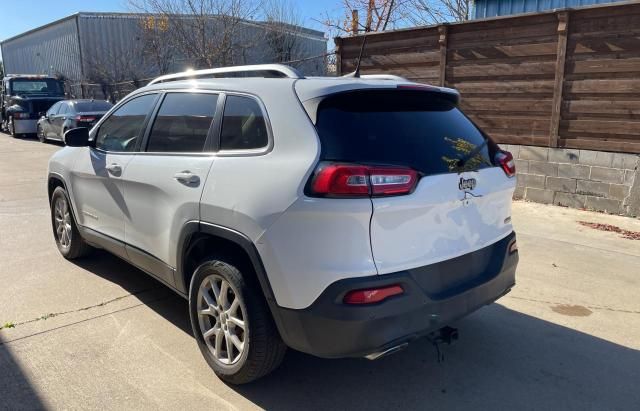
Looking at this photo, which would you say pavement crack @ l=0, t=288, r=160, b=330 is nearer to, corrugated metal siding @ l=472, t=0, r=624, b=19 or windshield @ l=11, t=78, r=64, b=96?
corrugated metal siding @ l=472, t=0, r=624, b=19

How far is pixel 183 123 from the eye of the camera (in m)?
3.50

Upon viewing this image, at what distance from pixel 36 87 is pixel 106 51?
10.9 m

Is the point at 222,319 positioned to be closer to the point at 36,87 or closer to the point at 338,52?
the point at 338,52

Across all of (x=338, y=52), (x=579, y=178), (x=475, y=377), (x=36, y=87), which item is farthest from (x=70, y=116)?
(x=475, y=377)

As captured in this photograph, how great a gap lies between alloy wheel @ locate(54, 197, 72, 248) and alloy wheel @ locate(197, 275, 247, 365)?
2.59 metres

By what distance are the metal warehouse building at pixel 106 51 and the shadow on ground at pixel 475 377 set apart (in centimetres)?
1624

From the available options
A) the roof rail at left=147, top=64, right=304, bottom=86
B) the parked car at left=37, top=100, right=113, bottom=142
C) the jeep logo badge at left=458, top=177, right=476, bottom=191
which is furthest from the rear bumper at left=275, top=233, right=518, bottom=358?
the parked car at left=37, top=100, right=113, bottom=142

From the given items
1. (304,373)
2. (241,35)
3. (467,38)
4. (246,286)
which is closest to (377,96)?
(246,286)

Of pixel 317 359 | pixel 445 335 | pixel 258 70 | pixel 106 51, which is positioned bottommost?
pixel 317 359

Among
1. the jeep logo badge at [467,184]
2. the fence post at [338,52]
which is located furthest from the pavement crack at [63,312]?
the fence post at [338,52]

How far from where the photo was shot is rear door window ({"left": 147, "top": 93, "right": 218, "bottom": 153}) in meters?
3.31

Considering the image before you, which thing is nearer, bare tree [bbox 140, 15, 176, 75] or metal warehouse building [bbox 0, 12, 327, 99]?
bare tree [bbox 140, 15, 176, 75]

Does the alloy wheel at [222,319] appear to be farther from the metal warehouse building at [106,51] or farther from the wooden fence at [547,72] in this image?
the metal warehouse building at [106,51]

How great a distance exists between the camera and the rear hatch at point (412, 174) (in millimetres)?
2488
